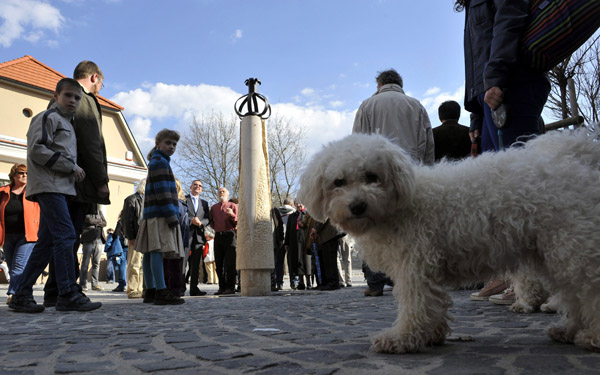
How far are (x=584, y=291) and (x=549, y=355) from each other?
366 millimetres

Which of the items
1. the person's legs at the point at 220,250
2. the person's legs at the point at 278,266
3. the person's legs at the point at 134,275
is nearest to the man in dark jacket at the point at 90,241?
the person's legs at the point at 134,275

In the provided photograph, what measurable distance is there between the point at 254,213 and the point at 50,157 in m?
5.02

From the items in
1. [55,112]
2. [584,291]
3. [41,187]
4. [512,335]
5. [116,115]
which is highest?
[116,115]

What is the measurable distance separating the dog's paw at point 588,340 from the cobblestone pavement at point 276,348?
45 millimetres

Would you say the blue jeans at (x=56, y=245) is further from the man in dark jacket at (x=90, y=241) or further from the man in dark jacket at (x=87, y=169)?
the man in dark jacket at (x=90, y=241)

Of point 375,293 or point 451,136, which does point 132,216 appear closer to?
point 375,293

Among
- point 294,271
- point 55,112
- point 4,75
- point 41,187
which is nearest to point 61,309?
point 41,187

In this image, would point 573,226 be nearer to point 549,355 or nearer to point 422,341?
point 549,355

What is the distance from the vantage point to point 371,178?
2.87m

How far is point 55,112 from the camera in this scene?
231 inches

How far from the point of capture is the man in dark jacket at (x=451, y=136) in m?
7.33

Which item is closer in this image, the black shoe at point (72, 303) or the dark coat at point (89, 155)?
the black shoe at point (72, 303)

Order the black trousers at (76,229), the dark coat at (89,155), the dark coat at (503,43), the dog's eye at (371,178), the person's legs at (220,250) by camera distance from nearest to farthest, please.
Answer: the dog's eye at (371,178), the dark coat at (503,43), the black trousers at (76,229), the dark coat at (89,155), the person's legs at (220,250)

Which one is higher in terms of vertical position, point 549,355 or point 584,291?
point 584,291
